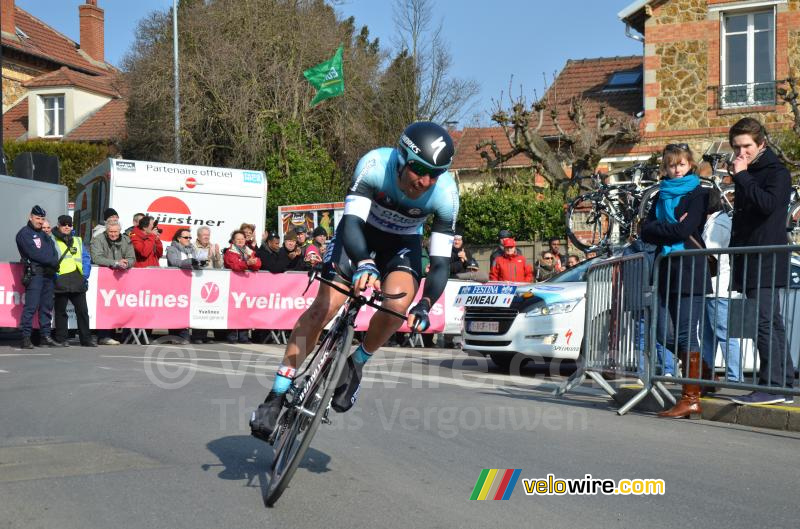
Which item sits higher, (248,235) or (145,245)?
(248,235)

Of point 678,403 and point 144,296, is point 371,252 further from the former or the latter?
point 144,296

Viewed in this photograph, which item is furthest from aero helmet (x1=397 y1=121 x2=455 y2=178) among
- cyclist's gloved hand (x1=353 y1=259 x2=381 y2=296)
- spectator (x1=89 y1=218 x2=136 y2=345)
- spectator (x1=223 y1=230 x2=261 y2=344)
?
spectator (x1=223 y1=230 x2=261 y2=344)

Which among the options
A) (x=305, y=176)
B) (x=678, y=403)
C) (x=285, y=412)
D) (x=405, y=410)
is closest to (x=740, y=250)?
(x=678, y=403)

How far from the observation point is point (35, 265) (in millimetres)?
15055

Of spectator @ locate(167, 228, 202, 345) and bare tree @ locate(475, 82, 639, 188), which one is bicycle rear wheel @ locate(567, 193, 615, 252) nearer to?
spectator @ locate(167, 228, 202, 345)

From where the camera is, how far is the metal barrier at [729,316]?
7.61m

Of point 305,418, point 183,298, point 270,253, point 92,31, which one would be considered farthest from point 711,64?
point 92,31

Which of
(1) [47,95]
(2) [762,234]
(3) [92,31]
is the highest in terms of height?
(3) [92,31]

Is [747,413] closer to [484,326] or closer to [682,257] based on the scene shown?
[682,257]

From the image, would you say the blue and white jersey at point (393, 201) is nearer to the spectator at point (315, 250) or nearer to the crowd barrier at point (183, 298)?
the crowd barrier at point (183, 298)

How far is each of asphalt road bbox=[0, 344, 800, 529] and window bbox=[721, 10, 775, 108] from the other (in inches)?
830

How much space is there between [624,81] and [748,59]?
5.63 meters

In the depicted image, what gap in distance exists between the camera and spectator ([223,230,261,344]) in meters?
17.2

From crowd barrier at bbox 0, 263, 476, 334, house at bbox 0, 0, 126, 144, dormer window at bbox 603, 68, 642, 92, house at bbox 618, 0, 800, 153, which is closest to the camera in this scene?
crowd barrier at bbox 0, 263, 476, 334
